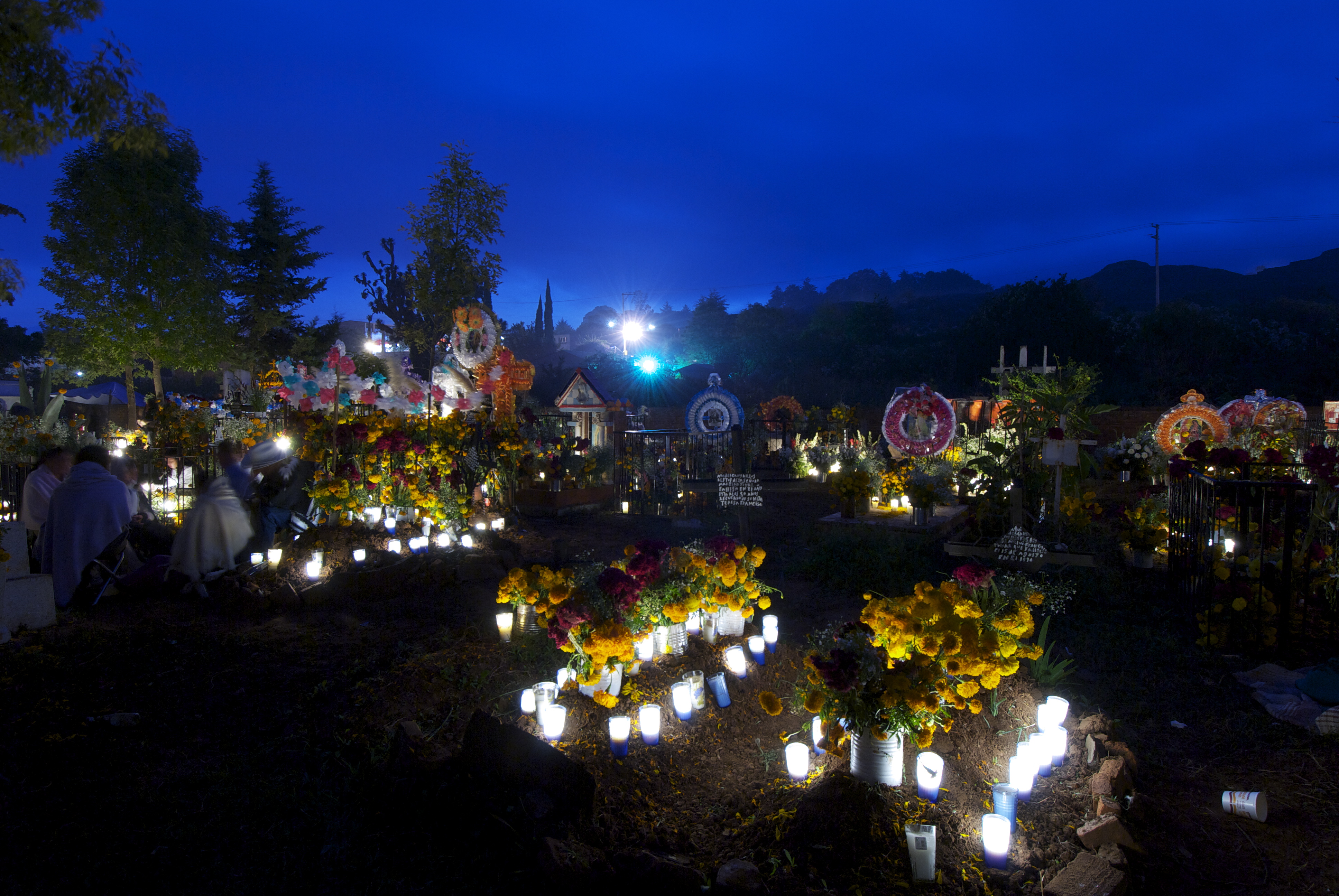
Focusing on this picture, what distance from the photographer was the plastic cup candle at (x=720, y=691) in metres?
3.89

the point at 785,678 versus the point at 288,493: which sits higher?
the point at 288,493

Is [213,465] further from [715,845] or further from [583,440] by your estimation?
[715,845]

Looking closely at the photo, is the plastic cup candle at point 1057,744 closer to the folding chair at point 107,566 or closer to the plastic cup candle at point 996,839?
the plastic cup candle at point 996,839

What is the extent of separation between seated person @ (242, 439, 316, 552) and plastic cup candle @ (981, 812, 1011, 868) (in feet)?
22.8

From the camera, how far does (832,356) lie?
132 ft

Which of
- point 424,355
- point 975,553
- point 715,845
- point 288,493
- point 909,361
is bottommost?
point 715,845

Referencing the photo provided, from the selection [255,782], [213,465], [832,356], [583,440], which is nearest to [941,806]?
[255,782]

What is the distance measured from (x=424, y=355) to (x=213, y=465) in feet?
29.5

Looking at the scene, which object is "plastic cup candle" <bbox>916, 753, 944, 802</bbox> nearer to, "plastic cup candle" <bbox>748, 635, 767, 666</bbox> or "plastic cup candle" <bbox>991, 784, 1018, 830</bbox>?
"plastic cup candle" <bbox>991, 784, 1018, 830</bbox>

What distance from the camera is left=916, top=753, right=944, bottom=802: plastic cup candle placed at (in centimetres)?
283

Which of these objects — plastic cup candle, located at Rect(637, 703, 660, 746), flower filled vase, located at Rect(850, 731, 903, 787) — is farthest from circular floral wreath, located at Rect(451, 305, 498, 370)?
flower filled vase, located at Rect(850, 731, 903, 787)

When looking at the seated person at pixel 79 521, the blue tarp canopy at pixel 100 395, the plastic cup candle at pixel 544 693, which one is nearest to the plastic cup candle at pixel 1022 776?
the plastic cup candle at pixel 544 693

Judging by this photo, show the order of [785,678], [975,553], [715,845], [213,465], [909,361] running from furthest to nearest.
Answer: [909,361] < [213,465] < [975,553] < [785,678] < [715,845]

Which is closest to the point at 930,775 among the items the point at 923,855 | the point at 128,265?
the point at 923,855
